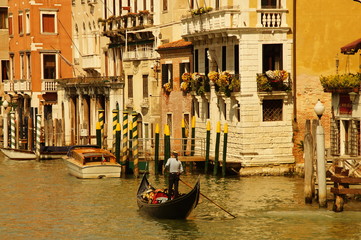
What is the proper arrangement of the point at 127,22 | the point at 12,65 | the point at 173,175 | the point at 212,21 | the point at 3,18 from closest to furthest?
the point at 173,175
the point at 212,21
the point at 127,22
the point at 12,65
the point at 3,18

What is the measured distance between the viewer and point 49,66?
56.5m

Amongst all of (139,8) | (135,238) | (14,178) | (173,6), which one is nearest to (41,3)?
(139,8)

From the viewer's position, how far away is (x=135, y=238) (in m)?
25.1

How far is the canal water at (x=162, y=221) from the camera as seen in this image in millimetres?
25547

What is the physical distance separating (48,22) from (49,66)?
222 centimetres

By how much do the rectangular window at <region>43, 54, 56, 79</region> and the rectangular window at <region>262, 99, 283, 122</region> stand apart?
2230 centimetres

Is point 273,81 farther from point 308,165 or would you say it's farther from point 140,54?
point 140,54

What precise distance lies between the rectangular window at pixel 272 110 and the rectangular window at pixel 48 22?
22.7m

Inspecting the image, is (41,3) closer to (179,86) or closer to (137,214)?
(179,86)

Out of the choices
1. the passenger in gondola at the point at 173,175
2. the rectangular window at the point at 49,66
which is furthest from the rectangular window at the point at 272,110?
the rectangular window at the point at 49,66

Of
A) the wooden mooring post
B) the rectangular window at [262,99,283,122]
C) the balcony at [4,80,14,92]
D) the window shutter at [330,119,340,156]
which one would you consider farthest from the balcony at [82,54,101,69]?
the wooden mooring post

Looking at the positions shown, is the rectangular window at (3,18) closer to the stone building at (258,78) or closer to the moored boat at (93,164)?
the moored boat at (93,164)

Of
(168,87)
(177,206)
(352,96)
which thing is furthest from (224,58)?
(177,206)

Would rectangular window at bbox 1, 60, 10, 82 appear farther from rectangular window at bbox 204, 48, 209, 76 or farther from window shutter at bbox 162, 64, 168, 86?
rectangular window at bbox 204, 48, 209, 76
